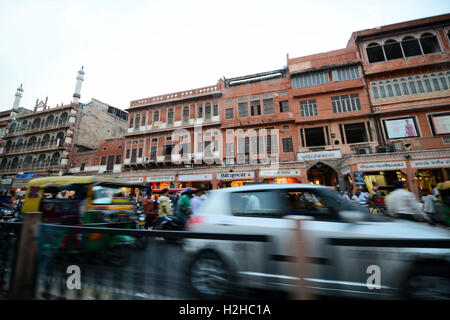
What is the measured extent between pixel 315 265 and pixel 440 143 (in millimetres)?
20337

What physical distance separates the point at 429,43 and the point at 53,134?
4943 centimetres

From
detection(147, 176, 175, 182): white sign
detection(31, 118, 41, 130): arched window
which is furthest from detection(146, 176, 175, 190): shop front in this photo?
detection(31, 118, 41, 130): arched window

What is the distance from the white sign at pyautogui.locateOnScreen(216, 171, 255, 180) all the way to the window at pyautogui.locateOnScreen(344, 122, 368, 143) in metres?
9.68

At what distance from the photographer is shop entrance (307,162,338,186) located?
18.7 m

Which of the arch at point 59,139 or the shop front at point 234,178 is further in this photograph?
the arch at point 59,139

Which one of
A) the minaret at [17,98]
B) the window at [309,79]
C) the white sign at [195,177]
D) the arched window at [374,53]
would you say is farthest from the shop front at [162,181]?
the minaret at [17,98]

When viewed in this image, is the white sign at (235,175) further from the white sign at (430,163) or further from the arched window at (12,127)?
the arched window at (12,127)

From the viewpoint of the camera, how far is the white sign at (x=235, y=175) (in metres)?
18.4

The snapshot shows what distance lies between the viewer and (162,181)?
2089 cm

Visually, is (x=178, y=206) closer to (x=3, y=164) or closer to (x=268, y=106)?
(x=268, y=106)

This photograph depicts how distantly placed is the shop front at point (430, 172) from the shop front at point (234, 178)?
1201 cm

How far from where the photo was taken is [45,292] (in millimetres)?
2312
